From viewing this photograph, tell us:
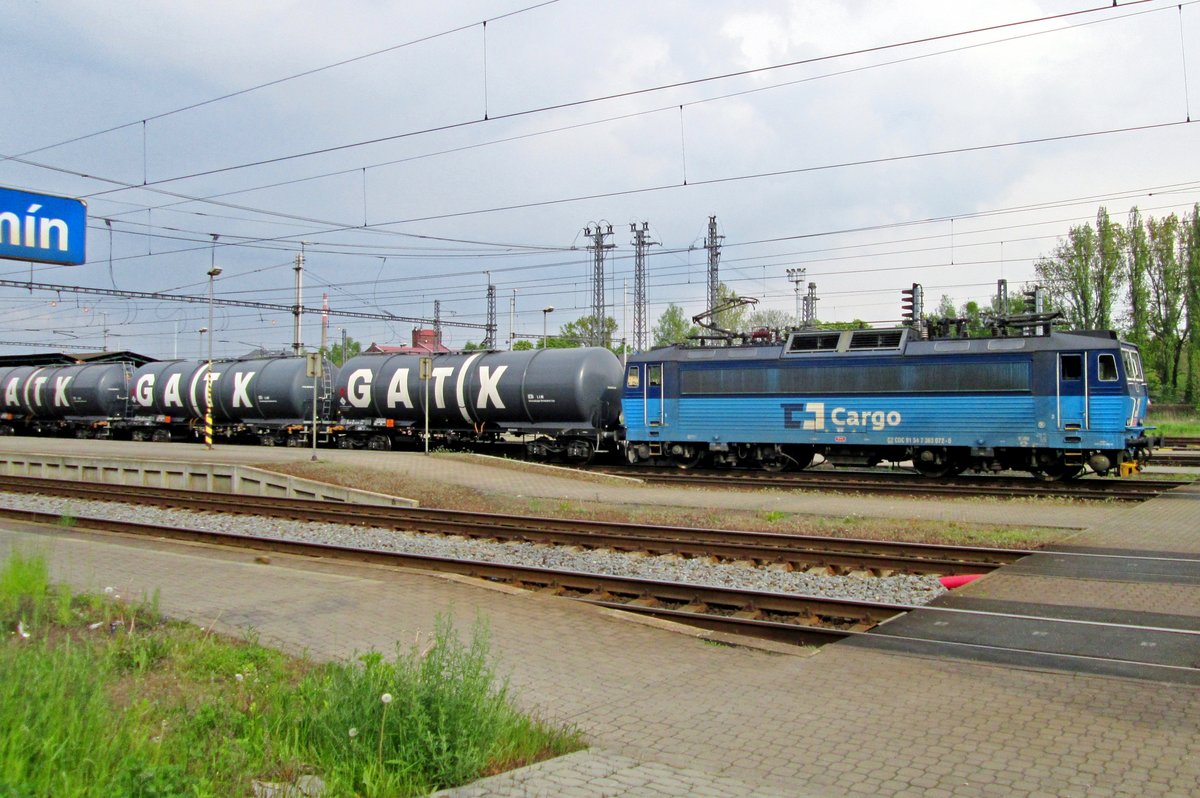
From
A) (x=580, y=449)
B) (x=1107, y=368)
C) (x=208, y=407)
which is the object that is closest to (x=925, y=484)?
(x=1107, y=368)

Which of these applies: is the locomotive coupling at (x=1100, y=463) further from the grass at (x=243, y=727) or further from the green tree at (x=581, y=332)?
the green tree at (x=581, y=332)

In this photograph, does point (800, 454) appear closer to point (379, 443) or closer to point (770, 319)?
point (379, 443)

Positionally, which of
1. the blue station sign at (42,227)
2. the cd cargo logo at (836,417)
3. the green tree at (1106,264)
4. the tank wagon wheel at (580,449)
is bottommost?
the tank wagon wheel at (580,449)

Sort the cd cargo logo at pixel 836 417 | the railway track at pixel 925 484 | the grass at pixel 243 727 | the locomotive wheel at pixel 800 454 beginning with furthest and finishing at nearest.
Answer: the locomotive wheel at pixel 800 454, the cd cargo logo at pixel 836 417, the railway track at pixel 925 484, the grass at pixel 243 727

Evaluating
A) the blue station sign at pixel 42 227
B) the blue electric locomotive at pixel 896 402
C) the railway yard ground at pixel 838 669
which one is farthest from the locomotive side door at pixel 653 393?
the blue station sign at pixel 42 227

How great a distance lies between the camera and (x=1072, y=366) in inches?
783

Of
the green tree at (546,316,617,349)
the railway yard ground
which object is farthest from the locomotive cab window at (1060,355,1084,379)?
the green tree at (546,316,617,349)

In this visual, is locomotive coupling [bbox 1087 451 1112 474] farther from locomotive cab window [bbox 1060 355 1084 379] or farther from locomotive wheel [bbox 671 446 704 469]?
locomotive wheel [bbox 671 446 704 469]

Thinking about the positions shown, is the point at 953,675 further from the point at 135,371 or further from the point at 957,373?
the point at 135,371

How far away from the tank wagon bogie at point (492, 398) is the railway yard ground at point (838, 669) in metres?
13.9

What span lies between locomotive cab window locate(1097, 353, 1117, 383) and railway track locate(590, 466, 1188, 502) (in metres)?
2.42

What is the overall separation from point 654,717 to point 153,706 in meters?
3.10

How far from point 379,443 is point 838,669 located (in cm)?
2689

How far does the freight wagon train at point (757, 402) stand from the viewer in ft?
66.0
